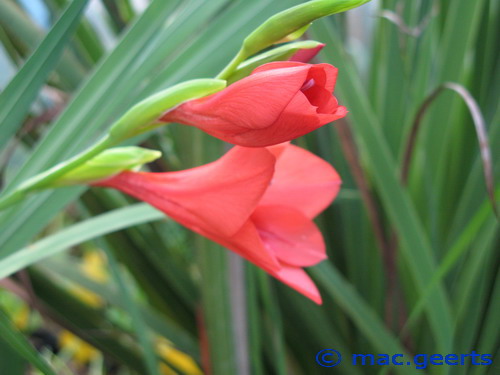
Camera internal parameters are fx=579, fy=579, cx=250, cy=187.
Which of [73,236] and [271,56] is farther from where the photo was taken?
[73,236]

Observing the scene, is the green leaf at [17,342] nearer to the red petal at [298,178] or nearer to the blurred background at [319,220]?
the blurred background at [319,220]

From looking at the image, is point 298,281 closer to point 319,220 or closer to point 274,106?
point 274,106

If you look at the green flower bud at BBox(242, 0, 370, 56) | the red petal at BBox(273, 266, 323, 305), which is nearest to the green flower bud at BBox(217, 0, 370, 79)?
the green flower bud at BBox(242, 0, 370, 56)

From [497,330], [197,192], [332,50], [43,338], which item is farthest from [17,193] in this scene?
[43,338]

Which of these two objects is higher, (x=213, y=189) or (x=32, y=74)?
(x=32, y=74)

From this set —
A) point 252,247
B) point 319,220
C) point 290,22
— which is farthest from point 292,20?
point 319,220

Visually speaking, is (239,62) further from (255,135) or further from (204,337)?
(204,337)
